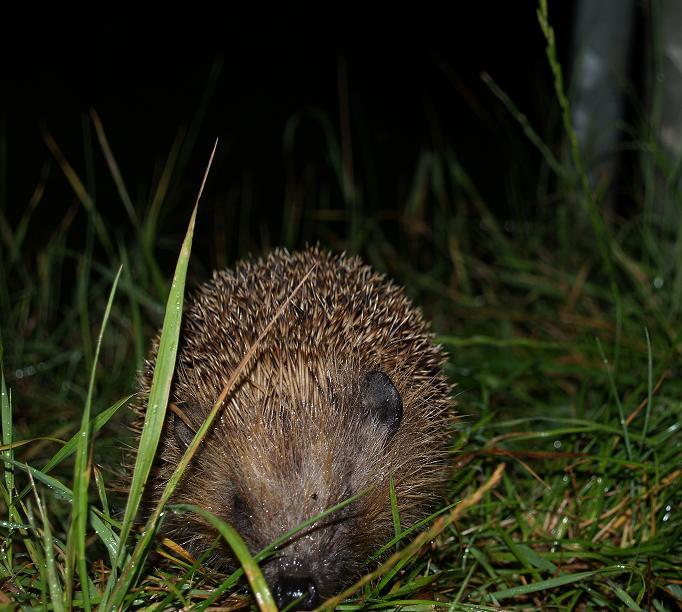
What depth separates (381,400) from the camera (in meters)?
2.31

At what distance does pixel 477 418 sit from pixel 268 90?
664 cm

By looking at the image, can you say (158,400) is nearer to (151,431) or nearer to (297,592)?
(151,431)

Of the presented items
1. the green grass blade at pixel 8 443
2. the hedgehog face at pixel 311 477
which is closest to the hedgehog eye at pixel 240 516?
the hedgehog face at pixel 311 477

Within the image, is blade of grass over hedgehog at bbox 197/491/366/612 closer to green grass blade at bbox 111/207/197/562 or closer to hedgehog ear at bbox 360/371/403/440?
green grass blade at bbox 111/207/197/562

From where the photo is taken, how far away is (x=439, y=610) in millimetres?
2086

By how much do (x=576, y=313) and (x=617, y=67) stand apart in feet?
5.30

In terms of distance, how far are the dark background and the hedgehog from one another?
305 cm

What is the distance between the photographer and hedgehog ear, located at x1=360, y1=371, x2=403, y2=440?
231cm

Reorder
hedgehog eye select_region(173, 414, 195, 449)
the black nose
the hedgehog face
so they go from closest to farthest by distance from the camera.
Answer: the black nose
the hedgehog face
hedgehog eye select_region(173, 414, 195, 449)

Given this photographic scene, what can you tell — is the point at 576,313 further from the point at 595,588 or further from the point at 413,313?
the point at 595,588

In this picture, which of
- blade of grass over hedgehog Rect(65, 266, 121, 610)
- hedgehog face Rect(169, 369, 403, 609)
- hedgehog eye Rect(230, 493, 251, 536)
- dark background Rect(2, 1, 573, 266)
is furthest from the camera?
dark background Rect(2, 1, 573, 266)

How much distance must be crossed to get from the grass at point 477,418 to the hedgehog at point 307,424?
115 mm

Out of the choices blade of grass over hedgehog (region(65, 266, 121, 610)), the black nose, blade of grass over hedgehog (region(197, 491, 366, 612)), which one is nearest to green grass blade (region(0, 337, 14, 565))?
blade of grass over hedgehog (region(65, 266, 121, 610))

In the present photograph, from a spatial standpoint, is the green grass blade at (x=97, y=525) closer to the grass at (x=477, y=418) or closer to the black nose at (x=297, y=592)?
the grass at (x=477, y=418)
